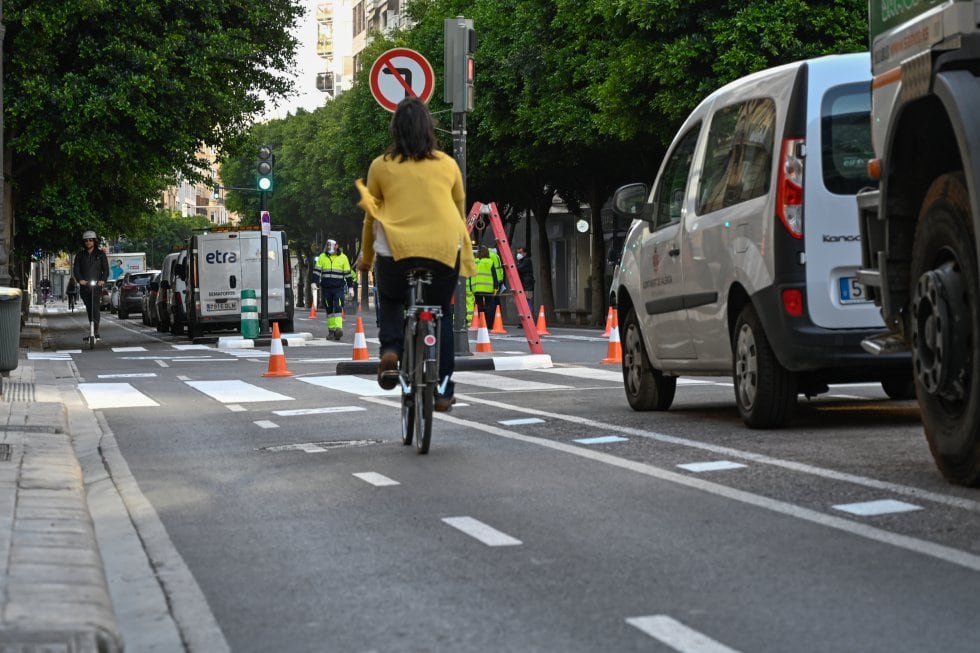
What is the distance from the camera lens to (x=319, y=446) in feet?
32.4

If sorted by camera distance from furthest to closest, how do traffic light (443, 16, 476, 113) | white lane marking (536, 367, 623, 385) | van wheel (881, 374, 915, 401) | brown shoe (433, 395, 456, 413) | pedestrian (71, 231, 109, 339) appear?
1. pedestrian (71, 231, 109, 339)
2. traffic light (443, 16, 476, 113)
3. white lane marking (536, 367, 623, 385)
4. van wheel (881, 374, 915, 401)
5. brown shoe (433, 395, 456, 413)

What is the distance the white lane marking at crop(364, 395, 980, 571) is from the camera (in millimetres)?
5488

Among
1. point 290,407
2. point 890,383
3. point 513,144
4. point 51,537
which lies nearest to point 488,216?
point 290,407

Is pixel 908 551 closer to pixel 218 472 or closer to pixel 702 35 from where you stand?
pixel 218 472

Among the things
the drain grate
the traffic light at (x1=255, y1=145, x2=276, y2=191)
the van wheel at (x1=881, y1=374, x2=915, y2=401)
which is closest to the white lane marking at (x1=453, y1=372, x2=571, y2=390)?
the van wheel at (x1=881, y1=374, x2=915, y2=401)

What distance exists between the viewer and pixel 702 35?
33.7 metres

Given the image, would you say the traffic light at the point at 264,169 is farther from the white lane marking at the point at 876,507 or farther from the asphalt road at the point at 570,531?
the white lane marking at the point at 876,507

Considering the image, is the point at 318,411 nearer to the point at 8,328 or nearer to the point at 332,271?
the point at 8,328

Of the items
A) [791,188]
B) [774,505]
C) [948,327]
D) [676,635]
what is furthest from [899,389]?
[676,635]

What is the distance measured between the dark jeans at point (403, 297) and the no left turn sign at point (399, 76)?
7.17 meters

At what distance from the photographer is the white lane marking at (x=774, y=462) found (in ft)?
21.9

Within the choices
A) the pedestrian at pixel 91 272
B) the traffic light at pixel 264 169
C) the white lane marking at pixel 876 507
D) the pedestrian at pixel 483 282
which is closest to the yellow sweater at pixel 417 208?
the white lane marking at pixel 876 507

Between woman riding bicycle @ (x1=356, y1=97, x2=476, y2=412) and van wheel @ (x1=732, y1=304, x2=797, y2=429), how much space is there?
5.42 ft

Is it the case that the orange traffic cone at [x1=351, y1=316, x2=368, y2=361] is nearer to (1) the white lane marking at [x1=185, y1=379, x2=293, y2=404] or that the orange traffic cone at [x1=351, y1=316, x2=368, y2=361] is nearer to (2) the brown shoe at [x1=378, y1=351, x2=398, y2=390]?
(1) the white lane marking at [x1=185, y1=379, x2=293, y2=404]
